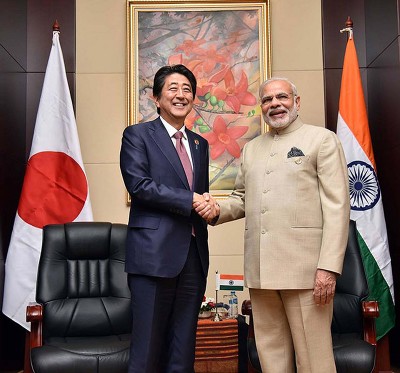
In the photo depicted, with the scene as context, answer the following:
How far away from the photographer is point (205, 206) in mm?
2305

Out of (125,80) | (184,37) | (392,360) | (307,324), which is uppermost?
(184,37)

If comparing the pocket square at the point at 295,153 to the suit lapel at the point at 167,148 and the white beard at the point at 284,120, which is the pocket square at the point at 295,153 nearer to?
the white beard at the point at 284,120

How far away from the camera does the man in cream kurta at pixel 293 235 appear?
231cm

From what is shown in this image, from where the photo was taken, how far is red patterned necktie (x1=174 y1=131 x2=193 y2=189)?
2.40m

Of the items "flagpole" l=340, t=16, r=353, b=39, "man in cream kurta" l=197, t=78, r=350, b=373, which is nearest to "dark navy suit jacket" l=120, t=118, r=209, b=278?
"man in cream kurta" l=197, t=78, r=350, b=373

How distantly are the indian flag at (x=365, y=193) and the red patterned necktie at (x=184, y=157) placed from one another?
1695 millimetres

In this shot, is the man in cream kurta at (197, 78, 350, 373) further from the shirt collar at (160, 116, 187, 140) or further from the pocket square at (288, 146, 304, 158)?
the shirt collar at (160, 116, 187, 140)

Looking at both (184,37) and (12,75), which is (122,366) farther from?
(184,37)

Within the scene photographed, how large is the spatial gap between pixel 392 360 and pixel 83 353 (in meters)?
2.39

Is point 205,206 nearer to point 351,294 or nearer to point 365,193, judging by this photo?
point 351,294

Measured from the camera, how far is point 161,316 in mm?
2252

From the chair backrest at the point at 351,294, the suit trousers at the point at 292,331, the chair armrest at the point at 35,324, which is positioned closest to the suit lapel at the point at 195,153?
the suit trousers at the point at 292,331

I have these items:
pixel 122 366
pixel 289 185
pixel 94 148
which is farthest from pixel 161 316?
pixel 94 148

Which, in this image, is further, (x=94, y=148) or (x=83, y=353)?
(x=94, y=148)
